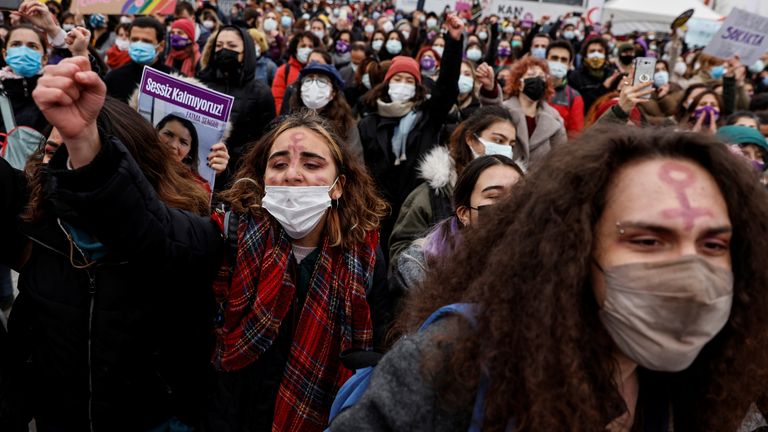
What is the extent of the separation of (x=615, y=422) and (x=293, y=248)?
1.40 metres

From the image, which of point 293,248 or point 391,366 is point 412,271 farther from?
point 391,366

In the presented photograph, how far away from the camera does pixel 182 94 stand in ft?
11.1

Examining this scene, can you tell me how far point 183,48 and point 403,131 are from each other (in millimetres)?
3146

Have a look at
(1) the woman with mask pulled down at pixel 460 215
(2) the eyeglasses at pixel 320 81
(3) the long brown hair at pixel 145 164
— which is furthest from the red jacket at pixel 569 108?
(3) the long brown hair at pixel 145 164

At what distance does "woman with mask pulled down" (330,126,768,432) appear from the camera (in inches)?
48.8

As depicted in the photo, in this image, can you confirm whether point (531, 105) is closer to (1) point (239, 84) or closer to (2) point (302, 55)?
(1) point (239, 84)

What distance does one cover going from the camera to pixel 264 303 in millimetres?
2154

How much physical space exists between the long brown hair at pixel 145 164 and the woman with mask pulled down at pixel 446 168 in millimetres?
1349

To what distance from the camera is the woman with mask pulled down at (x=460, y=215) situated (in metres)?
2.58

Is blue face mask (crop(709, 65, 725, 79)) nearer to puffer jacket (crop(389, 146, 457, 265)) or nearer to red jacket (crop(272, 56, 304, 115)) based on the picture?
red jacket (crop(272, 56, 304, 115))

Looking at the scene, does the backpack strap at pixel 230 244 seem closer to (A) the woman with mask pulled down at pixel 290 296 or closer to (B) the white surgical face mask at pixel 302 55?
(A) the woman with mask pulled down at pixel 290 296

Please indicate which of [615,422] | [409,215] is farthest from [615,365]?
[409,215]

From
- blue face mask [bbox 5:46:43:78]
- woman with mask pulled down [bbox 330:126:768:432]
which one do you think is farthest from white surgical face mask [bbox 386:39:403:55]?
woman with mask pulled down [bbox 330:126:768:432]

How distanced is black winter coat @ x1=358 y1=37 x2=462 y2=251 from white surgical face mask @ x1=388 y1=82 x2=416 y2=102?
194mm
